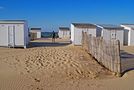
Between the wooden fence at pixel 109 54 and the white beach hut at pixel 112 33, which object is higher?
the white beach hut at pixel 112 33

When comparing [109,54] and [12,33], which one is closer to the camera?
[109,54]

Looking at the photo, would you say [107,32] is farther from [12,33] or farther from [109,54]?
[109,54]

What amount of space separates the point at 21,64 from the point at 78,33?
782 inches

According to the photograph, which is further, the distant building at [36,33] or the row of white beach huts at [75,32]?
the distant building at [36,33]

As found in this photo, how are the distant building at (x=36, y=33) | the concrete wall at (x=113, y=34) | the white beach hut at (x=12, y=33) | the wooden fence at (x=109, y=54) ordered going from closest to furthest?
the wooden fence at (x=109, y=54) → the white beach hut at (x=12, y=33) → the concrete wall at (x=113, y=34) → the distant building at (x=36, y=33)

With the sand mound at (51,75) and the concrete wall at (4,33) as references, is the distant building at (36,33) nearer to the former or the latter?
the concrete wall at (4,33)

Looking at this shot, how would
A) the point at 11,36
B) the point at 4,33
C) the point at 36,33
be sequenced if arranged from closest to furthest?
the point at 11,36 < the point at 4,33 < the point at 36,33

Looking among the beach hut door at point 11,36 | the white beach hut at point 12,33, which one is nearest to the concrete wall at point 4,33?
the white beach hut at point 12,33

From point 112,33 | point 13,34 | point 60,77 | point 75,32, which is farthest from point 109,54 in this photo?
point 112,33

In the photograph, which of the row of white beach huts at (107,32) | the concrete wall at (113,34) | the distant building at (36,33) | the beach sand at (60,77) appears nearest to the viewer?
the beach sand at (60,77)

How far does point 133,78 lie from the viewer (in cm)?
1038

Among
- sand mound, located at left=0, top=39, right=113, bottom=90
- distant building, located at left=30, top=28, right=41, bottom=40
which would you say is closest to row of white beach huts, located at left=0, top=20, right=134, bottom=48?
sand mound, located at left=0, top=39, right=113, bottom=90

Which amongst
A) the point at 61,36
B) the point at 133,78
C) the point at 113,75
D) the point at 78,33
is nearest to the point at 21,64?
the point at 113,75

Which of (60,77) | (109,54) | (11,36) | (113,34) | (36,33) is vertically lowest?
(60,77)
